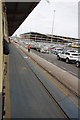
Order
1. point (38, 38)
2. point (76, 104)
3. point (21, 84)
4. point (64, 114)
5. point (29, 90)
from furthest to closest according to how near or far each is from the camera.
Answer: point (38, 38) → point (21, 84) → point (29, 90) → point (76, 104) → point (64, 114)

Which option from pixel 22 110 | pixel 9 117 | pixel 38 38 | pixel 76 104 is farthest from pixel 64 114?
pixel 38 38

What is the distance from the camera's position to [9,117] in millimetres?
5363

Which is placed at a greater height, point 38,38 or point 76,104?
point 38,38

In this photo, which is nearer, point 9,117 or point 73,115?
point 9,117

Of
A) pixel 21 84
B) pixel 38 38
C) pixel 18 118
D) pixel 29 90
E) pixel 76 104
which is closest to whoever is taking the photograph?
pixel 18 118

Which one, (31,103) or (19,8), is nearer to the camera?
(31,103)

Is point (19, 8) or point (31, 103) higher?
point (19, 8)

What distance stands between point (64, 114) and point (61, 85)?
3847 millimetres

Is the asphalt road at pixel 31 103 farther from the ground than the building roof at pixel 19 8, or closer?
closer

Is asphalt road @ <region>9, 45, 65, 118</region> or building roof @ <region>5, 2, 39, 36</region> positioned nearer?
asphalt road @ <region>9, 45, 65, 118</region>

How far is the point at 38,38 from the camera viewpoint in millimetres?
161750

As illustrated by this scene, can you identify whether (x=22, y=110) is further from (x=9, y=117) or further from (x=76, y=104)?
(x=76, y=104)

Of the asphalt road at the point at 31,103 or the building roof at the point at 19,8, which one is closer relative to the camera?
the asphalt road at the point at 31,103

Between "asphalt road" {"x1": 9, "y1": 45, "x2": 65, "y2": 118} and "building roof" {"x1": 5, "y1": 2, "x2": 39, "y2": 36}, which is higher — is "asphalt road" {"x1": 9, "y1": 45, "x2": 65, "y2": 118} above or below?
below
